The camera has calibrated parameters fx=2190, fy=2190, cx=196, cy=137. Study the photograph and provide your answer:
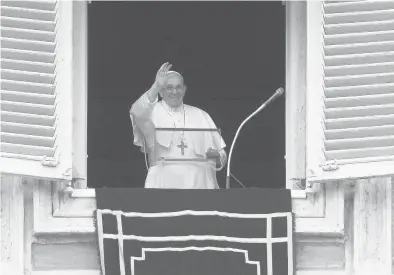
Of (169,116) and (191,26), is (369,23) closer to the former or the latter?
(169,116)

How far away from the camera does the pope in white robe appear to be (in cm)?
1164

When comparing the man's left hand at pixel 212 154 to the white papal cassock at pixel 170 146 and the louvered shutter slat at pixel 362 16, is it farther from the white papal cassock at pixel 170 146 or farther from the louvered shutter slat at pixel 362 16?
the louvered shutter slat at pixel 362 16

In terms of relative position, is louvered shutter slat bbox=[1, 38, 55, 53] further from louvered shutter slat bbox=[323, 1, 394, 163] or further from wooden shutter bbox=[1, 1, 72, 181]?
louvered shutter slat bbox=[323, 1, 394, 163]

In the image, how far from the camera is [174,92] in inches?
476

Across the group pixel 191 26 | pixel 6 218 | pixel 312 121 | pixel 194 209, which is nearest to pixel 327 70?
pixel 312 121

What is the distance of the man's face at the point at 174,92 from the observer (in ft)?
39.6

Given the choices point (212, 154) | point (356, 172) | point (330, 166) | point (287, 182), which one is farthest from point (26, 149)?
point (356, 172)

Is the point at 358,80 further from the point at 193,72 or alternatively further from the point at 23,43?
the point at 193,72

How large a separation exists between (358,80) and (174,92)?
124 centimetres

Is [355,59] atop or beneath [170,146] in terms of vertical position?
atop

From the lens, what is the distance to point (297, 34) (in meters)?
11.7

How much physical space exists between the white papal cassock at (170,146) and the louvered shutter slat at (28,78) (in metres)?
0.63

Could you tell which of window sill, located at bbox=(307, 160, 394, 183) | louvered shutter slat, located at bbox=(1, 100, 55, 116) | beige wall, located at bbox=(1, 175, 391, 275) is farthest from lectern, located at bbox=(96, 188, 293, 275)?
louvered shutter slat, located at bbox=(1, 100, 55, 116)

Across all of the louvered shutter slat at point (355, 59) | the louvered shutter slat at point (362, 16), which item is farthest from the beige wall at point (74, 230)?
the louvered shutter slat at point (362, 16)
